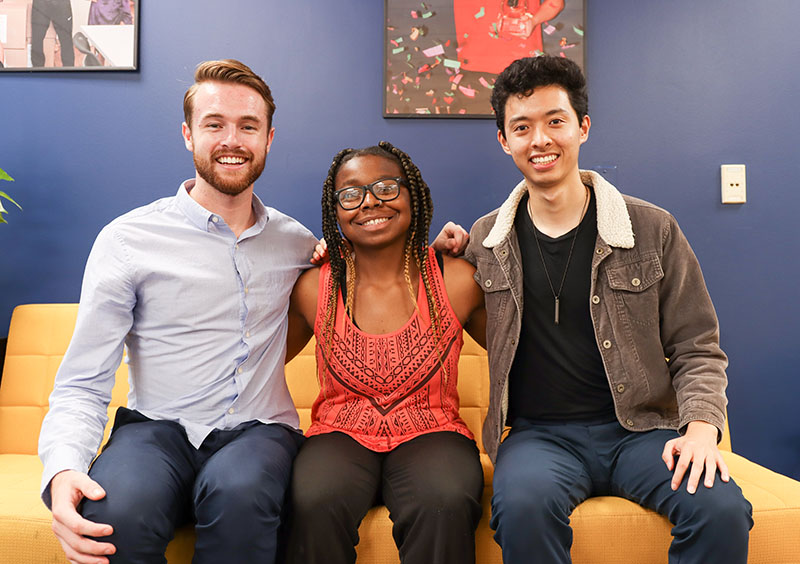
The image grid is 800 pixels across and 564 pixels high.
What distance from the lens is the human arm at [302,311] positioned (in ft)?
5.76

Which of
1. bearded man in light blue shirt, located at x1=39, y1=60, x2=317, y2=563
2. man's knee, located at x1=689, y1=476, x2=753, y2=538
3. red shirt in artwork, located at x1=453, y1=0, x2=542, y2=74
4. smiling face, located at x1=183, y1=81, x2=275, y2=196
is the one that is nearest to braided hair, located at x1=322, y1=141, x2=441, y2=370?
bearded man in light blue shirt, located at x1=39, y1=60, x2=317, y2=563

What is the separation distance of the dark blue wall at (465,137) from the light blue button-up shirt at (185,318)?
2.32ft

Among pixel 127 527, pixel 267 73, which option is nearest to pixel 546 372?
pixel 127 527

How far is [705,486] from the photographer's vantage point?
4.18 ft

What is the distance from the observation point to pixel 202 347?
62.4 inches

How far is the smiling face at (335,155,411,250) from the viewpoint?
1651 mm

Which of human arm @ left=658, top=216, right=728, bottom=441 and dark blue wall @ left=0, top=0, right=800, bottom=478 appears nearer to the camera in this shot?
human arm @ left=658, top=216, right=728, bottom=441

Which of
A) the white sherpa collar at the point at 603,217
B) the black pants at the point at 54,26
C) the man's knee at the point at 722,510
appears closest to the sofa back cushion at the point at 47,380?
the white sherpa collar at the point at 603,217

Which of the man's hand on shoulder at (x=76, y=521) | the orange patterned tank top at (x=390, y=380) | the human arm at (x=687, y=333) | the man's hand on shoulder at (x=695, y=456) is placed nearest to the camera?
the man's hand on shoulder at (x=76, y=521)

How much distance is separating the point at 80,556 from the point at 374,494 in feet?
1.98

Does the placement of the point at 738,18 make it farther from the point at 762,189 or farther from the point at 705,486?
the point at 705,486

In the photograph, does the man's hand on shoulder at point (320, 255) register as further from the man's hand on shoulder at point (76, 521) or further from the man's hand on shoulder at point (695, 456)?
the man's hand on shoulder at point (695, 456)

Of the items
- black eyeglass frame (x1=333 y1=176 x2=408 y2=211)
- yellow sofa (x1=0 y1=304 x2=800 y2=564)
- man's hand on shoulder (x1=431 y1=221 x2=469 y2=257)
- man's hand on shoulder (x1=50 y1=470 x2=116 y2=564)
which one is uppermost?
black eyeglass frame (x1=333 y1=176 x2=408 y2=211)

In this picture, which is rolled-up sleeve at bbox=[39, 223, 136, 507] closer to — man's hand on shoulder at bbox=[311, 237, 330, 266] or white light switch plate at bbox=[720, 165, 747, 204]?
man's hand on shoulder at bbox=[311, 237, 330, 266]
